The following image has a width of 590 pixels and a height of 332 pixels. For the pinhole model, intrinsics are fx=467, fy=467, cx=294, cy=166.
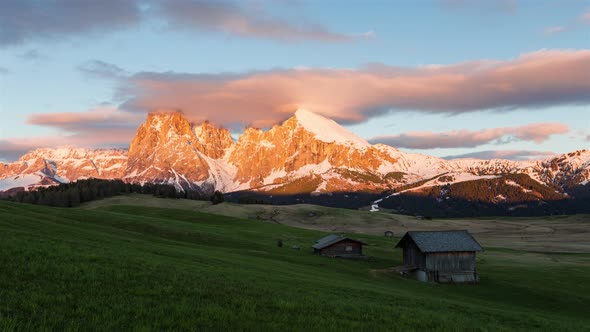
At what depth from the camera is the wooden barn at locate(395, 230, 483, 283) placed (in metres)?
73.4

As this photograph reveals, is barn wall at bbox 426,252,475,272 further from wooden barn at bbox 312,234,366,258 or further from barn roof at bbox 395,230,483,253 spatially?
wooden barn at bbox 312,234,366,258

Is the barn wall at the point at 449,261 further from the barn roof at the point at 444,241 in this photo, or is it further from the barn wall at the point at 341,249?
the barn wall at the point at 341,249

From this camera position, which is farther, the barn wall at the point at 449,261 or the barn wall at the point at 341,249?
the barn wall at the point at 341,249

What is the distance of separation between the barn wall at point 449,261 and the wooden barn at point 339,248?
725 inches

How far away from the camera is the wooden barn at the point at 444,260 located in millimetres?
73375

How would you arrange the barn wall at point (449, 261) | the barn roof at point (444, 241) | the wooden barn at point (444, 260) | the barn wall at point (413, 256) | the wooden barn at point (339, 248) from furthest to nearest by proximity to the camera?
the wooden barn at point (339, 248), the barn roof at point (444, 241), the barn wall at point (413, 256), the barn wall at point (449, 261), the wooden barn at point (444, 260)

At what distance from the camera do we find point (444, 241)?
77.4 metres

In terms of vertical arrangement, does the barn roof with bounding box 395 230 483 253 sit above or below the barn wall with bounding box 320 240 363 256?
above

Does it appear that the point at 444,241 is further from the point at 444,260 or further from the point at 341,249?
the point at 341,249

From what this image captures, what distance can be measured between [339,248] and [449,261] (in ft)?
76.3

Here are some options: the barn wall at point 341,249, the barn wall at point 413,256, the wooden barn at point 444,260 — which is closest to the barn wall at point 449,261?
the wooden barn at point 444,260

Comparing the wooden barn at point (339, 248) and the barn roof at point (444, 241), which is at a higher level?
the barn roof at point (444, 241)

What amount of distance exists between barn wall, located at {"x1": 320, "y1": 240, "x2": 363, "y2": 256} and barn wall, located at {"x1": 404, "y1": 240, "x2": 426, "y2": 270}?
44.5ft

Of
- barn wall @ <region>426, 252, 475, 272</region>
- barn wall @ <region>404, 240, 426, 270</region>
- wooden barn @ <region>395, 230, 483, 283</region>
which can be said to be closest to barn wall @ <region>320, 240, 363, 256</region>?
barn wall @ <region>404, 240, 426, 270</region>
